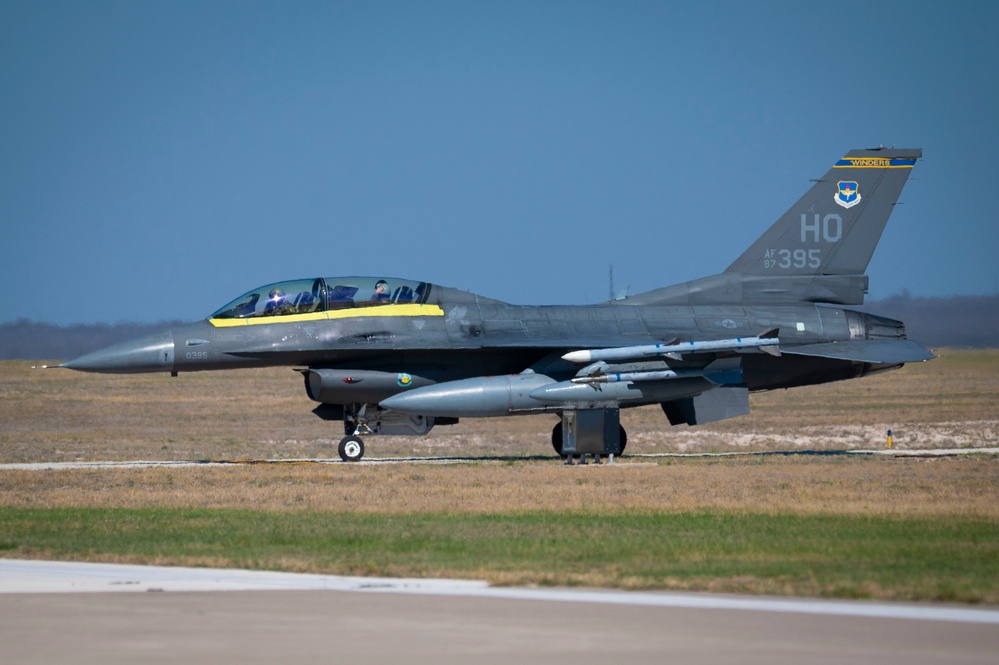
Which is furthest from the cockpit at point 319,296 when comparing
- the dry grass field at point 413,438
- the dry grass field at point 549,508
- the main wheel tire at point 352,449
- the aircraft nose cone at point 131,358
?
the dry grass field at point 413,438

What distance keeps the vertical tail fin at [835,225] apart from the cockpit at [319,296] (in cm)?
678

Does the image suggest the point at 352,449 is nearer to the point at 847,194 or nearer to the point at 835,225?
the point at 835,225

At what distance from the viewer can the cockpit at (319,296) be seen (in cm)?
2328

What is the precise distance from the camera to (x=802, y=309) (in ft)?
82.7

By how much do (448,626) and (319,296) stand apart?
1553cm

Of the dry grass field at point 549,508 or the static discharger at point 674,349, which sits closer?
the dry grass field at point 549,508

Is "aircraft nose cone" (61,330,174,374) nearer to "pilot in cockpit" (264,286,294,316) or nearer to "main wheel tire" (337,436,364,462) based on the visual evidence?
"pilot in cockpit" (264,286,294,316)

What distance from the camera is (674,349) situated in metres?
22.5

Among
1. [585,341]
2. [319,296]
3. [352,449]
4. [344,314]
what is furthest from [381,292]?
[585,341]

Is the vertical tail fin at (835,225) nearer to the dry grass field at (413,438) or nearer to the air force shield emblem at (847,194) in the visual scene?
the air force shield emblem at (847,194)

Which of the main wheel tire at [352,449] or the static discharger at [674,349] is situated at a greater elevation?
the static discharger at [674,349]

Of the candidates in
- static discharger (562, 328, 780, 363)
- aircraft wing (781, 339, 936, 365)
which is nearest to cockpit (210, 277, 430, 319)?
static discharger (562, 328, 780, 363)

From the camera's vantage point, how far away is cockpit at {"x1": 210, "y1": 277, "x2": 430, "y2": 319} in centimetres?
2328

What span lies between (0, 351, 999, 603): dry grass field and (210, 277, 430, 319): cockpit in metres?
2.72
